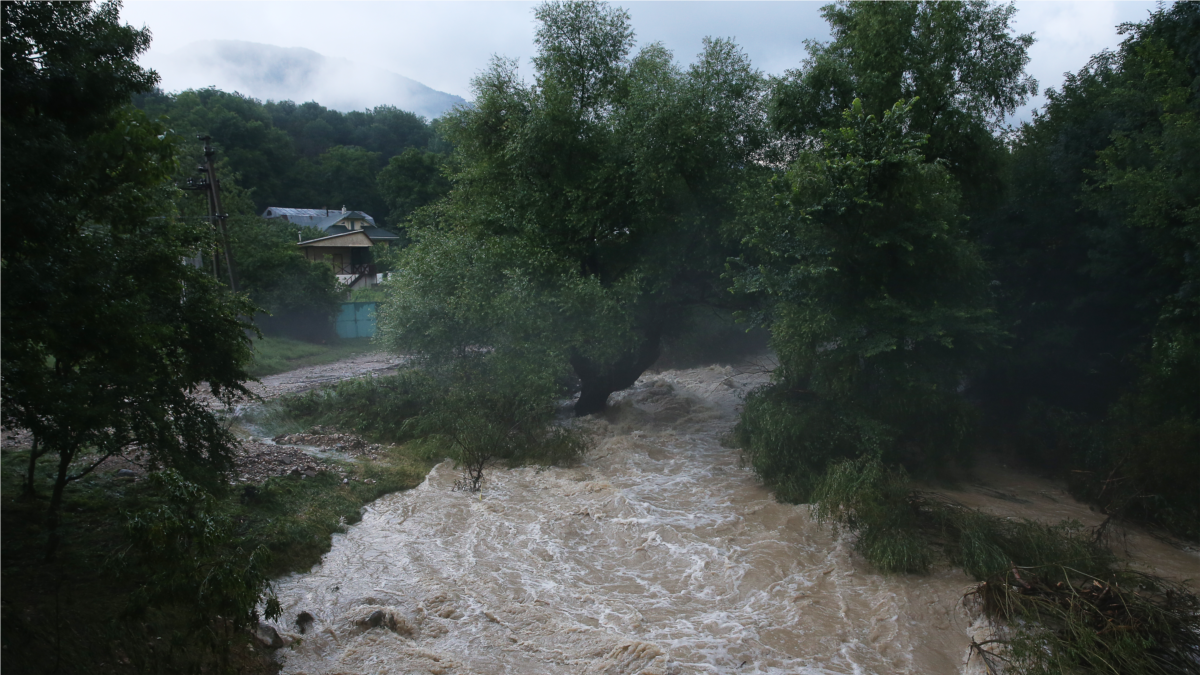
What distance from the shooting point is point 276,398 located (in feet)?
63.2

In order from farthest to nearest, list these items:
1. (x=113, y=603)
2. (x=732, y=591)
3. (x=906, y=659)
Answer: (x=732, y=591) → (x=906, y=659) → (x=113, y=603)

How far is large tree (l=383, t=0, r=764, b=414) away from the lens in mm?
15914

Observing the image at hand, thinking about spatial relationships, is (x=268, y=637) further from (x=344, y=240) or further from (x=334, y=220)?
(x=334, y=220)

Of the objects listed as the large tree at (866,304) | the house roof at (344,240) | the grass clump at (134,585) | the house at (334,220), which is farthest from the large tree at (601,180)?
the house at (334,220)

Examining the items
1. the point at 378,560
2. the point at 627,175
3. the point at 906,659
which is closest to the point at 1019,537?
the point at 906,659

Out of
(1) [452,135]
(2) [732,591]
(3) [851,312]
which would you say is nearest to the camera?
(2) [732,591]

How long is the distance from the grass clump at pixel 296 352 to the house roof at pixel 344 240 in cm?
Result: 1337

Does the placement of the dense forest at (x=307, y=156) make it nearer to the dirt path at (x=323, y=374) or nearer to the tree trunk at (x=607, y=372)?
the dirt path at (x=323, y=374)

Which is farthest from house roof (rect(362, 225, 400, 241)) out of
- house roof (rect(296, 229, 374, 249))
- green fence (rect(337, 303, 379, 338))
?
green fence (rect(337, 303, 379, 338))

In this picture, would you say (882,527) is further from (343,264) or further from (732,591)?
(343,264)

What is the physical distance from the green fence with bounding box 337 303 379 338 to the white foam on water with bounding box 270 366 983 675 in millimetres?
22658

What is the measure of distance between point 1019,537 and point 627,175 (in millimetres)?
10360

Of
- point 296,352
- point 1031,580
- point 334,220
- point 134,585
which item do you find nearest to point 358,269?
point 334,220

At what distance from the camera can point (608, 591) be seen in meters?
9.54
